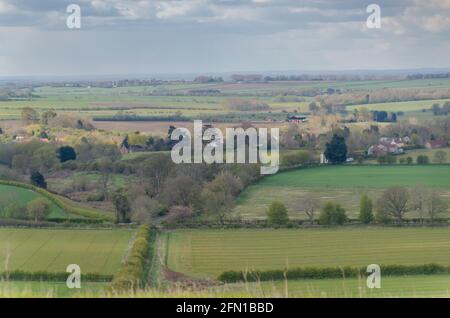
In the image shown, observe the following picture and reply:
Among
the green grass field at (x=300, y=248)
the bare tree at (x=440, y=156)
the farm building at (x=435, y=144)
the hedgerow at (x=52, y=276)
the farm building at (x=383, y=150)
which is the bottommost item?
the green grass field at (x=300, y=248)

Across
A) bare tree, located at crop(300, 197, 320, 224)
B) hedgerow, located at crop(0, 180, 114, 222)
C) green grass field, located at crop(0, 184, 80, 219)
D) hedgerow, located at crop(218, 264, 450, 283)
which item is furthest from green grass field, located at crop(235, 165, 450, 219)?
hedgerow, located at crop(218, 264, 450, 283)

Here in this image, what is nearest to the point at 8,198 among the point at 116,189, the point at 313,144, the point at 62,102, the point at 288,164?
the point at 116,189

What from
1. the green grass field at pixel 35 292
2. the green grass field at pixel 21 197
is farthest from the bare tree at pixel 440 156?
the green grass field at pixel 35 292

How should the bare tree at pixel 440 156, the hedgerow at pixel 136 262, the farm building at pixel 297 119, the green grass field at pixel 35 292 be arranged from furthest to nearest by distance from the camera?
the farm building at pixel 297 119 < the bare tree at pixel 440 156 < the hedgerow at pixel 136 262 < the green grass field at pixel 35 292

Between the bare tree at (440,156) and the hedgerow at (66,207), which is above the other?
the bare tree at (440,156)

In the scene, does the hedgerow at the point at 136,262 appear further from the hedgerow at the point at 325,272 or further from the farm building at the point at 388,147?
the farm building at the point at 388,147

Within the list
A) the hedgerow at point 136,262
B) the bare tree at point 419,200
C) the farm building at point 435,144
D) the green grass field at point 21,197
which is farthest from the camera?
the farm building at point 435,144

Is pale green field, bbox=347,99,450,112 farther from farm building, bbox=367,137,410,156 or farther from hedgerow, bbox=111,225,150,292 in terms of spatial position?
hedgerow, bbox=111,225,150,292
